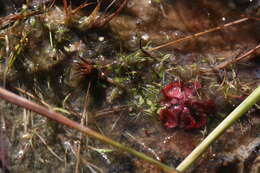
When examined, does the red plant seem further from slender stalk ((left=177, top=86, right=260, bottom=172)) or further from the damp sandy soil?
slender stalk ((left=177, top=86, right=260, bottom=172))

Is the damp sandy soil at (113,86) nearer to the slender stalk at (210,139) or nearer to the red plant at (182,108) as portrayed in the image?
the red plant at (182,108)

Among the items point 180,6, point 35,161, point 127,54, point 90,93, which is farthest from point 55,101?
point 180,6

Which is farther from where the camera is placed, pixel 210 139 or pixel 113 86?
pixel 113 86

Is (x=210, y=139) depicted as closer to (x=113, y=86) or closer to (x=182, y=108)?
(x=182, y=108)

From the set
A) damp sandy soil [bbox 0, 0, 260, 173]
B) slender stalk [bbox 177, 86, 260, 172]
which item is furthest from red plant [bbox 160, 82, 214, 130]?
slender stalk [bbox 177, 86, 260, 172]

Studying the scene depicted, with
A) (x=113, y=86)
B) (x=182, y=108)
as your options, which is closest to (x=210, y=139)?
(x=182, y=108)

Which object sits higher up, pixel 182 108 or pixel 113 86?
pixel 113 86
